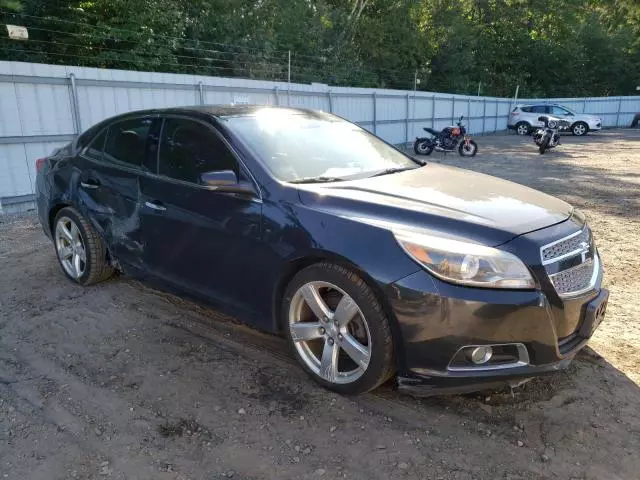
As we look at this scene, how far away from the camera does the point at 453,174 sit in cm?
378

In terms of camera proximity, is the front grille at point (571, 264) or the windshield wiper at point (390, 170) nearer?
the front grille at point (571, 264)

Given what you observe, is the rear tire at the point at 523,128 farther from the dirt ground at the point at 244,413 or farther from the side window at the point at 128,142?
the side window at the point at 128,142

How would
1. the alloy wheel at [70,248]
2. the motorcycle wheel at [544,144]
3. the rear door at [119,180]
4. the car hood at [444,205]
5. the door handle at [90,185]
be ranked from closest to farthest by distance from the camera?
the car hood at [444,205] → the rear door at [119,180] → the door handle at [90,185] → the alloy wheel at [70,248] → the motorcycle wheel at [544,144]

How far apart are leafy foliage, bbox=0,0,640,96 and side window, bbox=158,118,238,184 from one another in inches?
395

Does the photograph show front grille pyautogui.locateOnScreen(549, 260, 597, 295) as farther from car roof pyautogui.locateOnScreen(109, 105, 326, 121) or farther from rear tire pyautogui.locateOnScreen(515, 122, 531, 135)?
rear tire pyautogui.locateOnScreen(515, 122, 531, 135)

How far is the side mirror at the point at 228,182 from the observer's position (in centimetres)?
314

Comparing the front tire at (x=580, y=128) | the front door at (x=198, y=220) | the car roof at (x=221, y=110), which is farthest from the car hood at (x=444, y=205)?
the front tire at (x=580, y=128)

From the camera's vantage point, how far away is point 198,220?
3434 millimetres

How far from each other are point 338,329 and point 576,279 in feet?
4.24

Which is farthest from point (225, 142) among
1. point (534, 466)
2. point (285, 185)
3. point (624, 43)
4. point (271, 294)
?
point (624, 43)

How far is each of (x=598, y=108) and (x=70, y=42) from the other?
1257 inches

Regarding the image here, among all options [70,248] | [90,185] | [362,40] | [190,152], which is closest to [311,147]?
[190,152]

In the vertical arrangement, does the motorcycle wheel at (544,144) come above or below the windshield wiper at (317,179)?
below

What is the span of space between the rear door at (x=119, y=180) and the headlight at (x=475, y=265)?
2299 mm
